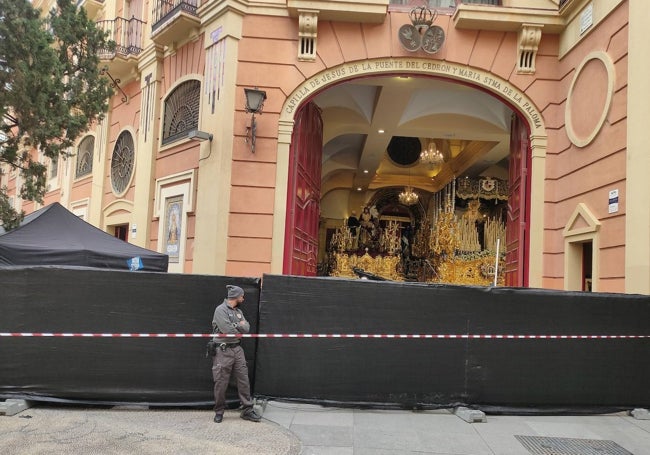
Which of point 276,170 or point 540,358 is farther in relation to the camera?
point 276,170

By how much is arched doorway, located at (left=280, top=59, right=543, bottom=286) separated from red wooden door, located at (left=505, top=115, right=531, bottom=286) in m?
0.03

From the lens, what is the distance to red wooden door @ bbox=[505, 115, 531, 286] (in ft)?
37.6

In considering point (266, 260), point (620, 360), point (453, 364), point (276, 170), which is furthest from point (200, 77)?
point (620, 360)

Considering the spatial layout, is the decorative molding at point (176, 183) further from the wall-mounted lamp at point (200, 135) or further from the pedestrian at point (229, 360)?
the pedestrian at point (229, 360)

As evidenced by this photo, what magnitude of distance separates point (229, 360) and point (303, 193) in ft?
22.9

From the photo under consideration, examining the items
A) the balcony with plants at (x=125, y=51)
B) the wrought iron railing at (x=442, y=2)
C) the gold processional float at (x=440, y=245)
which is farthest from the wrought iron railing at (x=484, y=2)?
the balcony with plants at (x=125, y=51)

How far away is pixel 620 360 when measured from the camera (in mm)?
7230

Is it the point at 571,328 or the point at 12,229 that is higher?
the point at 12,229

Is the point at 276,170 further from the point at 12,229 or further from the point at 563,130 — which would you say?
the point at 563,130

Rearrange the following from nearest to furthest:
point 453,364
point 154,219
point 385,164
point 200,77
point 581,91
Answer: point 453,364 → point 581,91 → point 200,77 → point 154,219 → point 385,164

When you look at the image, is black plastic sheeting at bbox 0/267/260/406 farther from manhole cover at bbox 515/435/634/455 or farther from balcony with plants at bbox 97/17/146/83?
balcony with plants at bbox 97/17/146/83

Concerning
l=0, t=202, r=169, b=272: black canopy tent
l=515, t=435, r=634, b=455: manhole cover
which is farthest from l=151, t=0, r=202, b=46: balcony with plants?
l=515, t=435, r=634, b=455: manhole cover

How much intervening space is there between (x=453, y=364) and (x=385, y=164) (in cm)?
1793

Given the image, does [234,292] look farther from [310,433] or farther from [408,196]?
[408,196]
